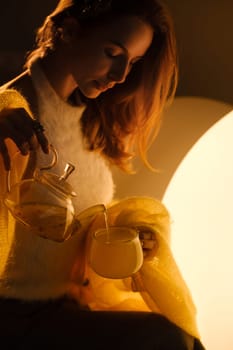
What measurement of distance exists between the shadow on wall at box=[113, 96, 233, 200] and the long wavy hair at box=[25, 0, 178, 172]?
0.51 feet

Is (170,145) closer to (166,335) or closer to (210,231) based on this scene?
(210,231)

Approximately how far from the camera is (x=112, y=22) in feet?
3.36

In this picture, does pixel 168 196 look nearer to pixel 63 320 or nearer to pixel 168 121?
pixel 168 121

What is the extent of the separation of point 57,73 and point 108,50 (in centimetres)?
11

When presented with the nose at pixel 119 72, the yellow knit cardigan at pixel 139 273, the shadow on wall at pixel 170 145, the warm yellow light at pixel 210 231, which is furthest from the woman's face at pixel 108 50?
the shadow on wall at pixel 170 145

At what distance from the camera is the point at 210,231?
3.64ft

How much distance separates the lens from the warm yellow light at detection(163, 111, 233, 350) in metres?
1.08

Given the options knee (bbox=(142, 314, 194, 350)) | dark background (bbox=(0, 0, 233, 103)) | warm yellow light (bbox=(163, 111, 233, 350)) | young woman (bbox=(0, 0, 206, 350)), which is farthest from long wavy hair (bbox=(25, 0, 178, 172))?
knee (bbox=(142, 314, 194, 350))

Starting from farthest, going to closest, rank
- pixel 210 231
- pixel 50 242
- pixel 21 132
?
pixel 210 231 → pixel 50 242 → pixel 21 132

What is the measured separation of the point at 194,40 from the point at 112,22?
16.6 inches

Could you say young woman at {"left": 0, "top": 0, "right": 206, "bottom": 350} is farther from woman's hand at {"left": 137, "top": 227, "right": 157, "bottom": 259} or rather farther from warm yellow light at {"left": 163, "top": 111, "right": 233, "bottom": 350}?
warm yellow light at {"left": 163, "top": 111, "right": 233, "bottom": 350}

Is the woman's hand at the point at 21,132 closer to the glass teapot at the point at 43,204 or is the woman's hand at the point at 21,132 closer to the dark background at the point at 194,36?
the glass teapot at the point at 43,204

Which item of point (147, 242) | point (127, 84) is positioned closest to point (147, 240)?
point (147, 242)

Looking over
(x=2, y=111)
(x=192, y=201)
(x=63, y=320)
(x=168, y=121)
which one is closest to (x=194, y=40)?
(x=168, y=121)
